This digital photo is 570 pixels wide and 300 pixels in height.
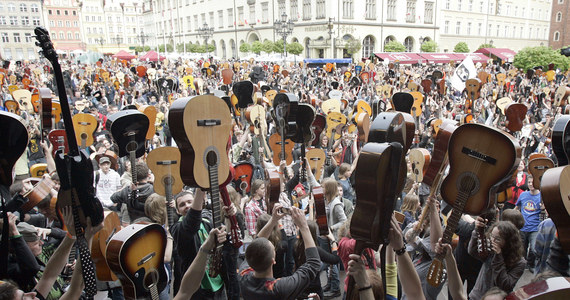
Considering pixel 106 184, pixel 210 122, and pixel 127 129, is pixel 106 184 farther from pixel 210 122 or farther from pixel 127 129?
pixel 210 122

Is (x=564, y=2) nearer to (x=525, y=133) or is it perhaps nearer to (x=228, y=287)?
(x=525, y=133)

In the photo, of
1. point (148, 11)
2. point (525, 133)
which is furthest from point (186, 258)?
point (148, 11)

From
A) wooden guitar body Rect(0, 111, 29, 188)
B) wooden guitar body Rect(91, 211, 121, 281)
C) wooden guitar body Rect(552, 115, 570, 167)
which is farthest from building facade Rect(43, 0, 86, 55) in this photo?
wooden guitar body Rect(552, 115, 570, 167)

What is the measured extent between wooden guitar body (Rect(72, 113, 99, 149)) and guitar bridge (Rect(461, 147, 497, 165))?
22.4 feet

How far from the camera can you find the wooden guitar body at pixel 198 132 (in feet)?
9.04

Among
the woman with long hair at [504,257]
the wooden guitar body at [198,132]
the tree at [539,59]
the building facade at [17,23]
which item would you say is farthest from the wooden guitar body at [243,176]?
the building facade at [17,23]

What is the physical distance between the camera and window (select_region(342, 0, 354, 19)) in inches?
1934

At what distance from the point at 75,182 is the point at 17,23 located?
337 feet

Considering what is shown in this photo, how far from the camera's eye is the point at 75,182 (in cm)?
232

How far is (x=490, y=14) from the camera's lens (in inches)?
2530

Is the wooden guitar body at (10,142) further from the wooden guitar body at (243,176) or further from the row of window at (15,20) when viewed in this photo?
the row of window at (15,20)

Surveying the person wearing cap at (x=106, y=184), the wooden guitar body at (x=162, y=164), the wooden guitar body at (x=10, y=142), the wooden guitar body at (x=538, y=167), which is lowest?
the person wearing cap at (x=106, y=184)

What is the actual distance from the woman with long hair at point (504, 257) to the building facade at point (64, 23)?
104 meters

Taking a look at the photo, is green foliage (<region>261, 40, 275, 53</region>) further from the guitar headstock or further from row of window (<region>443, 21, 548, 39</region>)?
the guitar headstock
